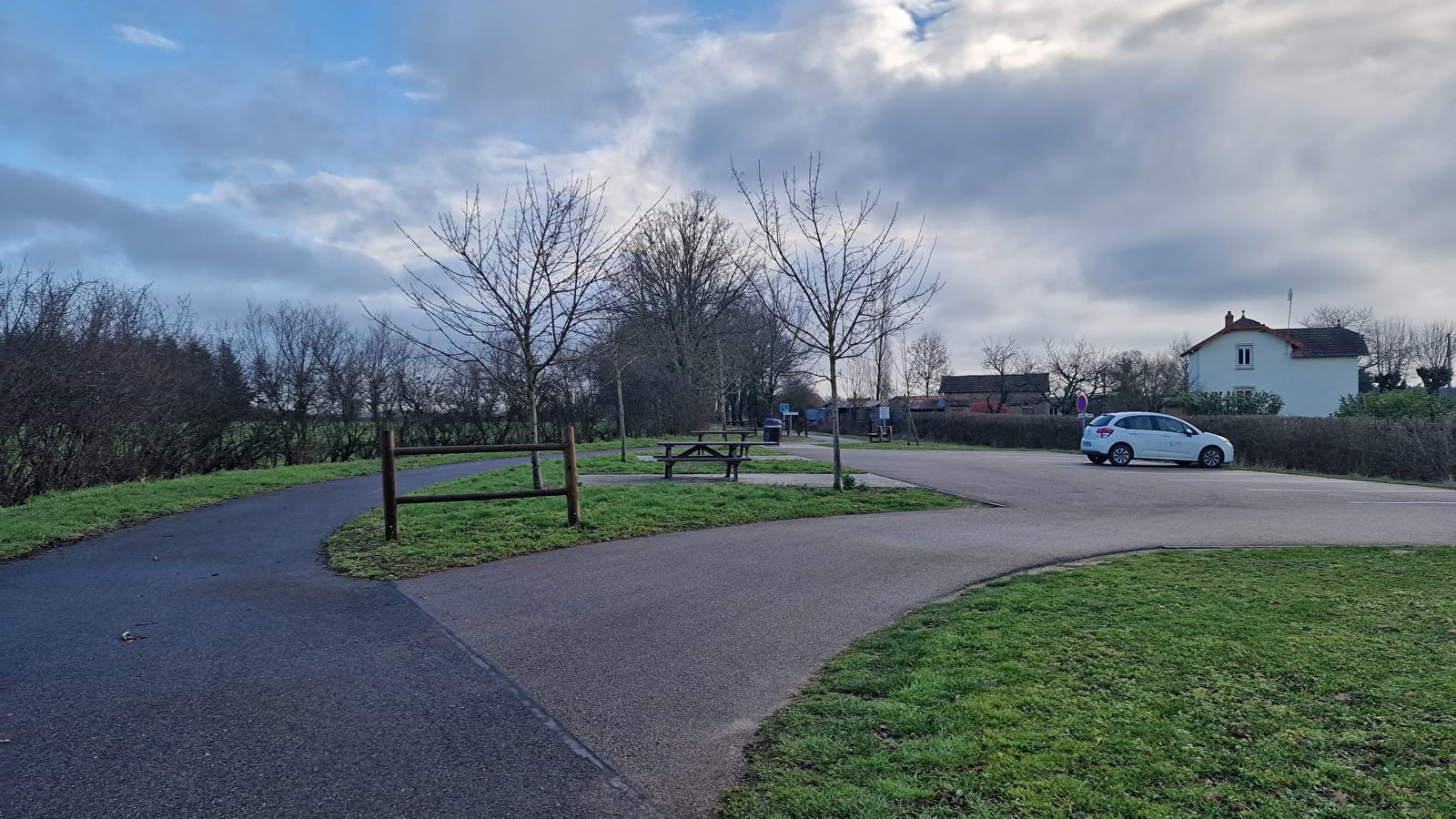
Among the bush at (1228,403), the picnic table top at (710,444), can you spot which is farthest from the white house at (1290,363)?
the picnic table top at (710,444)

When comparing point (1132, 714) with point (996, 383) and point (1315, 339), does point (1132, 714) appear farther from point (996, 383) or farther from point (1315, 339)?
point (996, 383)

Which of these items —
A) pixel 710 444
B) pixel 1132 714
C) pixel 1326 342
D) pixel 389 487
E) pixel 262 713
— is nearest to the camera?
pixel 1132 714

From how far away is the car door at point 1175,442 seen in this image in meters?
22.9

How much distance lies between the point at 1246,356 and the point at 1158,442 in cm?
3471

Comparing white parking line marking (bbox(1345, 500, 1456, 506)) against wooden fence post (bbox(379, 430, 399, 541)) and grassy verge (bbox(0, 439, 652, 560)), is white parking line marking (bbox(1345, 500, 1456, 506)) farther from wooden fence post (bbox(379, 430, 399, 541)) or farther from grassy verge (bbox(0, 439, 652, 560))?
grassy verge (bbox(0, 439, 652, 560))

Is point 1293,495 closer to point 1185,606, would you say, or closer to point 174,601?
point 1185,606

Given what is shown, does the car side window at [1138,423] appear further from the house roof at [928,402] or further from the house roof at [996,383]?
the house roof at [928,402]

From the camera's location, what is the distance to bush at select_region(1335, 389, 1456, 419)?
90.7 feet

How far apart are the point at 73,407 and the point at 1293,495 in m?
22.4

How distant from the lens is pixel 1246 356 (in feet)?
168

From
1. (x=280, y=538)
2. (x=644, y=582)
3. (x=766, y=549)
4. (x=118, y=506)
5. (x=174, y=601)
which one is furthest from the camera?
(x=118, y=506)

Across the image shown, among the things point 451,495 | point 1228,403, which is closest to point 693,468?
point 451,495

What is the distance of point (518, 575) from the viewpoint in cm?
786

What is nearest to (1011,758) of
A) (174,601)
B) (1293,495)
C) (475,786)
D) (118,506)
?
(475,786)
